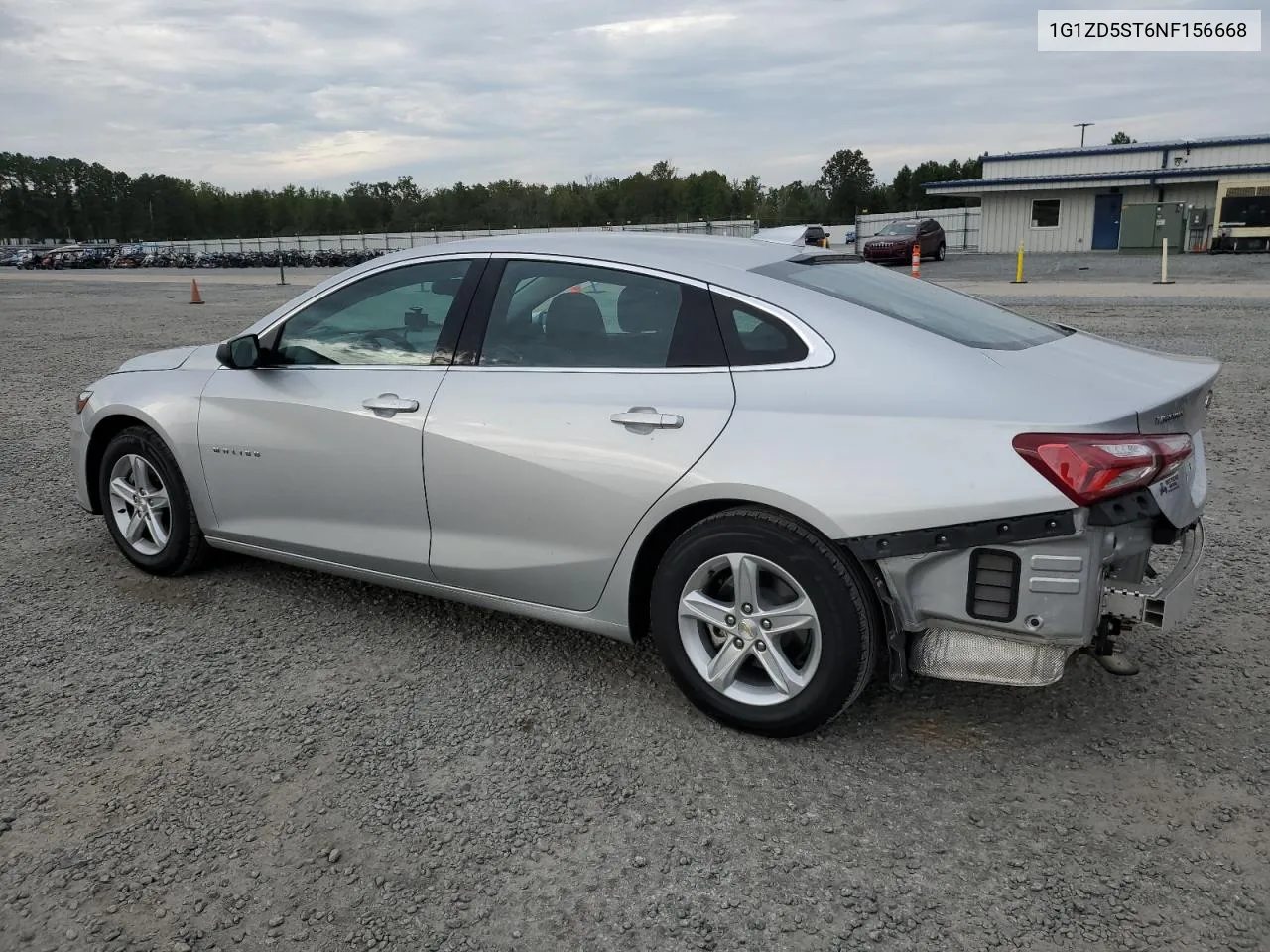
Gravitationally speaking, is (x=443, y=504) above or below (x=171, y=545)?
above

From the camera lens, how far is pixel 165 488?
467cm

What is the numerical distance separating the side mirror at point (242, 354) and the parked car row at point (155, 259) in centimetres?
6055

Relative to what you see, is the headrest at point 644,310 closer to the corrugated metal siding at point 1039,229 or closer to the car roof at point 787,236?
the car roof at point 787,236

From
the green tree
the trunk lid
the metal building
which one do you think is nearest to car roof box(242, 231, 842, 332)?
the trunk lid

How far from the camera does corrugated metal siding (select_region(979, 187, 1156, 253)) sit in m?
44.0

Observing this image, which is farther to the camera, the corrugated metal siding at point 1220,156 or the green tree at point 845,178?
the green tree at point 845,178

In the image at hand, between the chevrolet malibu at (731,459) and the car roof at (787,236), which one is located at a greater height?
the car roof at (787,236)

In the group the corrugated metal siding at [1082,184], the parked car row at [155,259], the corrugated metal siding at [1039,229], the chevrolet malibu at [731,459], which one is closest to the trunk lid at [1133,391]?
the chevrolet malibu at [731,459]

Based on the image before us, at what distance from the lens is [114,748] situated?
3.31m

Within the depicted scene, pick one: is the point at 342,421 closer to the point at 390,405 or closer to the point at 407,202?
the point at 390,405

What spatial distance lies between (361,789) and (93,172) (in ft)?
550

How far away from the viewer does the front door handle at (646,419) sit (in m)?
3.25

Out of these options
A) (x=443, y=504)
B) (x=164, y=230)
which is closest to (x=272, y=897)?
(x=443, y=504)

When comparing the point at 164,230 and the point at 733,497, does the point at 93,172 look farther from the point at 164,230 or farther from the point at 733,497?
the point at 733,497
